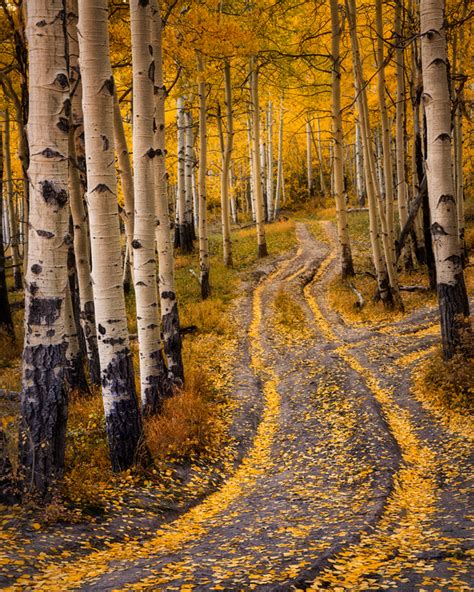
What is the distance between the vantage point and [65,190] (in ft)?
16.5

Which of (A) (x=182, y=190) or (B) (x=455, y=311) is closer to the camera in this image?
(B) (x=455, y=311)

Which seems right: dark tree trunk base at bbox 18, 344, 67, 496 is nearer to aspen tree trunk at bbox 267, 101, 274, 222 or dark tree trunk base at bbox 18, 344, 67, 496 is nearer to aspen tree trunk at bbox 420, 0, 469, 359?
aspen tree trunk at bbox 420, 0, 469, 359

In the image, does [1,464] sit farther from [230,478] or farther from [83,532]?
[230,478]

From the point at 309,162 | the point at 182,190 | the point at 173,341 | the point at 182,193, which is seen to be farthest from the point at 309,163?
the point at 173,341

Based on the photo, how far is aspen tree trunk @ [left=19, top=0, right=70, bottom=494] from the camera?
477 cm

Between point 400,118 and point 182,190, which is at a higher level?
point 400,118

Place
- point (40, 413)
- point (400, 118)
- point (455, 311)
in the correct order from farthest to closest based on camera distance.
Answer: point (400, 118) → point (455, 311) → point (40, 413)

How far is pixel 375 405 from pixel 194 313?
7734 mm

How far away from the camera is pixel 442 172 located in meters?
8.66

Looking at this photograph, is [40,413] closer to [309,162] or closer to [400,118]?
[400,118]

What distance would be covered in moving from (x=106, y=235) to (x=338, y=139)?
1202 centimetres

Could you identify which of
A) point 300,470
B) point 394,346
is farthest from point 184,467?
point 394,346

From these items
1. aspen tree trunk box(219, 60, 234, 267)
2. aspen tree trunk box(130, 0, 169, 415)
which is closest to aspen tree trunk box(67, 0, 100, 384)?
aspen tree trunk box(130, 0, 169, 415)

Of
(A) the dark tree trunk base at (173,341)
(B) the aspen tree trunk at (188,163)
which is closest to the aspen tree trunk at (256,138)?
(B) the aspen tree trunk at (188,163)
